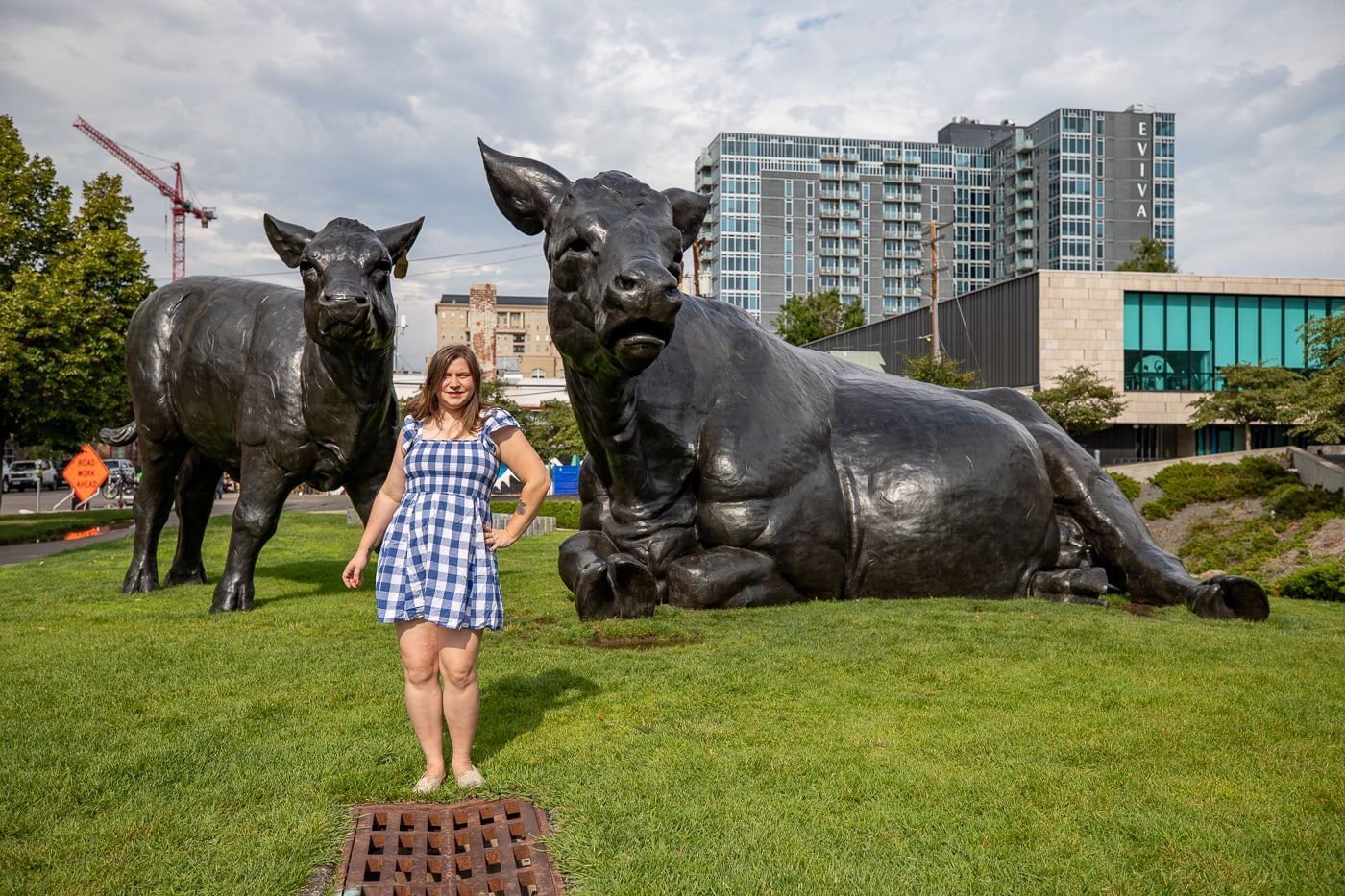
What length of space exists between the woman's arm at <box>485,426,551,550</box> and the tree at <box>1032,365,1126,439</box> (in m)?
36.2

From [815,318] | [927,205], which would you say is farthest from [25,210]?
→ [927,205]

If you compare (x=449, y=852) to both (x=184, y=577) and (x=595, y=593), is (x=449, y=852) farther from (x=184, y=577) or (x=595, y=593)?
(x=184, y=577)

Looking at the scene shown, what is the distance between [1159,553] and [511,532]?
19.0 feet

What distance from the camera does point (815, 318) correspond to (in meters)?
72.4

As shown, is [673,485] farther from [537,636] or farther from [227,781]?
[227,781]

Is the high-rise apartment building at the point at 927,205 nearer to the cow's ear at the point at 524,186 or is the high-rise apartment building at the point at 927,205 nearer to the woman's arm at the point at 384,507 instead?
the cow's ear at the point at 524,186

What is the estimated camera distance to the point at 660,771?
3270mm

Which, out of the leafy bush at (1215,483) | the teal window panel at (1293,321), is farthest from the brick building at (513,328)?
the leafy bush at (1215,483)

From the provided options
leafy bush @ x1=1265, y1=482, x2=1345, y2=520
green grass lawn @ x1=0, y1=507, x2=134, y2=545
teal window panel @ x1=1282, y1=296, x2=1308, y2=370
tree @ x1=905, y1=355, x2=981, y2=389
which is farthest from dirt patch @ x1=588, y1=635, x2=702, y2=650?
teal window panel @ x1=1282, y1=296, x2=1308, y2=370

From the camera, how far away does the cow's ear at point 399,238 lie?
666 centimetres

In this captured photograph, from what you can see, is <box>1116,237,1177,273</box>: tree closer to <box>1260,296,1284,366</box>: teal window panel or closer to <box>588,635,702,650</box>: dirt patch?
<box>1260,296,1284,366</box>: teal window panel

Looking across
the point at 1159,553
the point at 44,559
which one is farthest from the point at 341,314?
the point at 44,559

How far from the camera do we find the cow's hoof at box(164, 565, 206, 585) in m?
8.62

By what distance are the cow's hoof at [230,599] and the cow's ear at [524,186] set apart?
3.49 m
